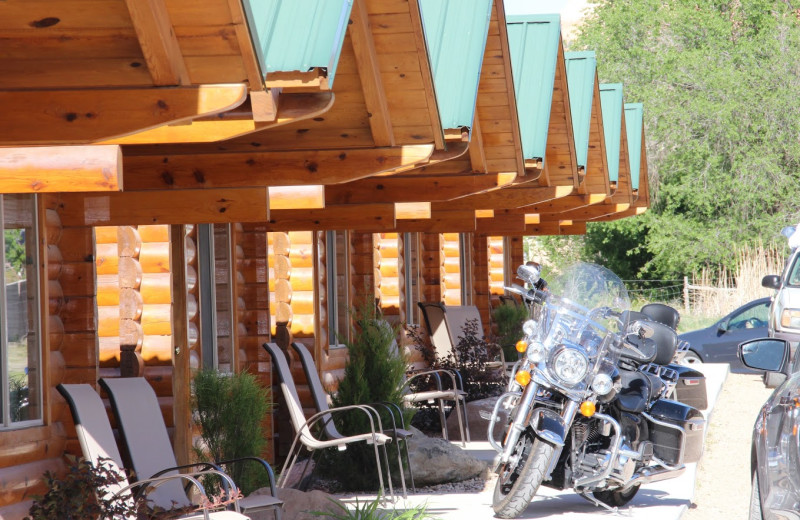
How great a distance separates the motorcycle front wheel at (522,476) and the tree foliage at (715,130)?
2533 cm

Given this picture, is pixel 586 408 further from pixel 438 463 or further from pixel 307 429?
pixel 307 429

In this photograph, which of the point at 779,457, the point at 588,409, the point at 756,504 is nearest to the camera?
the point at 779,457

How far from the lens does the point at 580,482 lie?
691cm

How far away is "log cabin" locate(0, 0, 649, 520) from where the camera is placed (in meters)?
3.91

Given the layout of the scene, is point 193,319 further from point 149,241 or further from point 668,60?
point 668,60

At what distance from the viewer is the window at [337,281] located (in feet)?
37.0

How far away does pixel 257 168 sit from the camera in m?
6.25

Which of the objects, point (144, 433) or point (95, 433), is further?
point (144, 433)

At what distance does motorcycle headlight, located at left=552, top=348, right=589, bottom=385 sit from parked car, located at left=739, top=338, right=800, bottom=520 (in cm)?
210

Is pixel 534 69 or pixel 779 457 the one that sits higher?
pixel 534 69

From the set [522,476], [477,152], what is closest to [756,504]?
[522,476]

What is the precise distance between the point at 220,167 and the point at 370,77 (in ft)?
3.19

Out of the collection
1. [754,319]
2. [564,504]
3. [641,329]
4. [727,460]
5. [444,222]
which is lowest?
[727,460]

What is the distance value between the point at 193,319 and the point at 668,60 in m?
27.6
